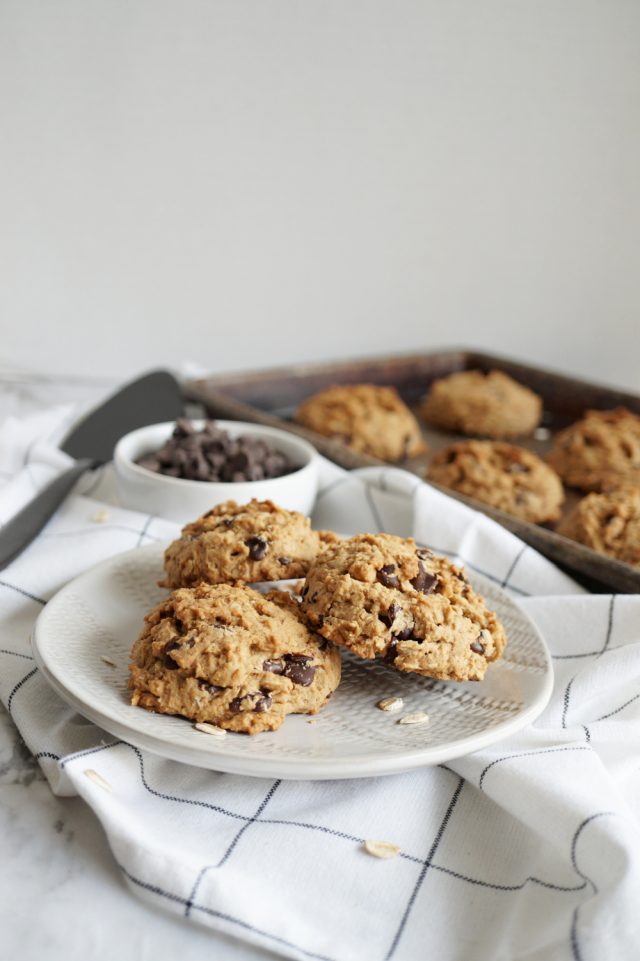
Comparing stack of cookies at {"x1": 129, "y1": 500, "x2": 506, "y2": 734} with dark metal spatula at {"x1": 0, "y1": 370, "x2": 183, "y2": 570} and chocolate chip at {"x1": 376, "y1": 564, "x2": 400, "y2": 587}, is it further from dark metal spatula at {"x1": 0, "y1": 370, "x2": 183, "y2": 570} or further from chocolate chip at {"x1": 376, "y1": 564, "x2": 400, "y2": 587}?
dark metal spatula at {"x1": 0, "y1": 370, "x2": 183, "y2": 570}

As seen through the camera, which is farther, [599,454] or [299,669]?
[599,454]

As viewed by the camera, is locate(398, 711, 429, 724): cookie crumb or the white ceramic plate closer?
the white ceramic plate

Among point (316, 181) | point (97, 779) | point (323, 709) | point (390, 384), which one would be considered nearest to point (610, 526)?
point (323, 709)

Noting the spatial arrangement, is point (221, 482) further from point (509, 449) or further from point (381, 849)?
point (381, 849)

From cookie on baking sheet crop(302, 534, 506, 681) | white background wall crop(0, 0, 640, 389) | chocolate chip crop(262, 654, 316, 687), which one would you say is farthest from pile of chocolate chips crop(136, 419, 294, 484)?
white background wall crop(0, 0, 640, 389)

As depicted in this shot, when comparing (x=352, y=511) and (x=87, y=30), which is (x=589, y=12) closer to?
(x=87, y=30)

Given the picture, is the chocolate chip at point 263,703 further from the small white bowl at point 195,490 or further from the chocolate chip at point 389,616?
the small white bowl at point 195,490

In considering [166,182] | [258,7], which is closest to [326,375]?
[166,182]
